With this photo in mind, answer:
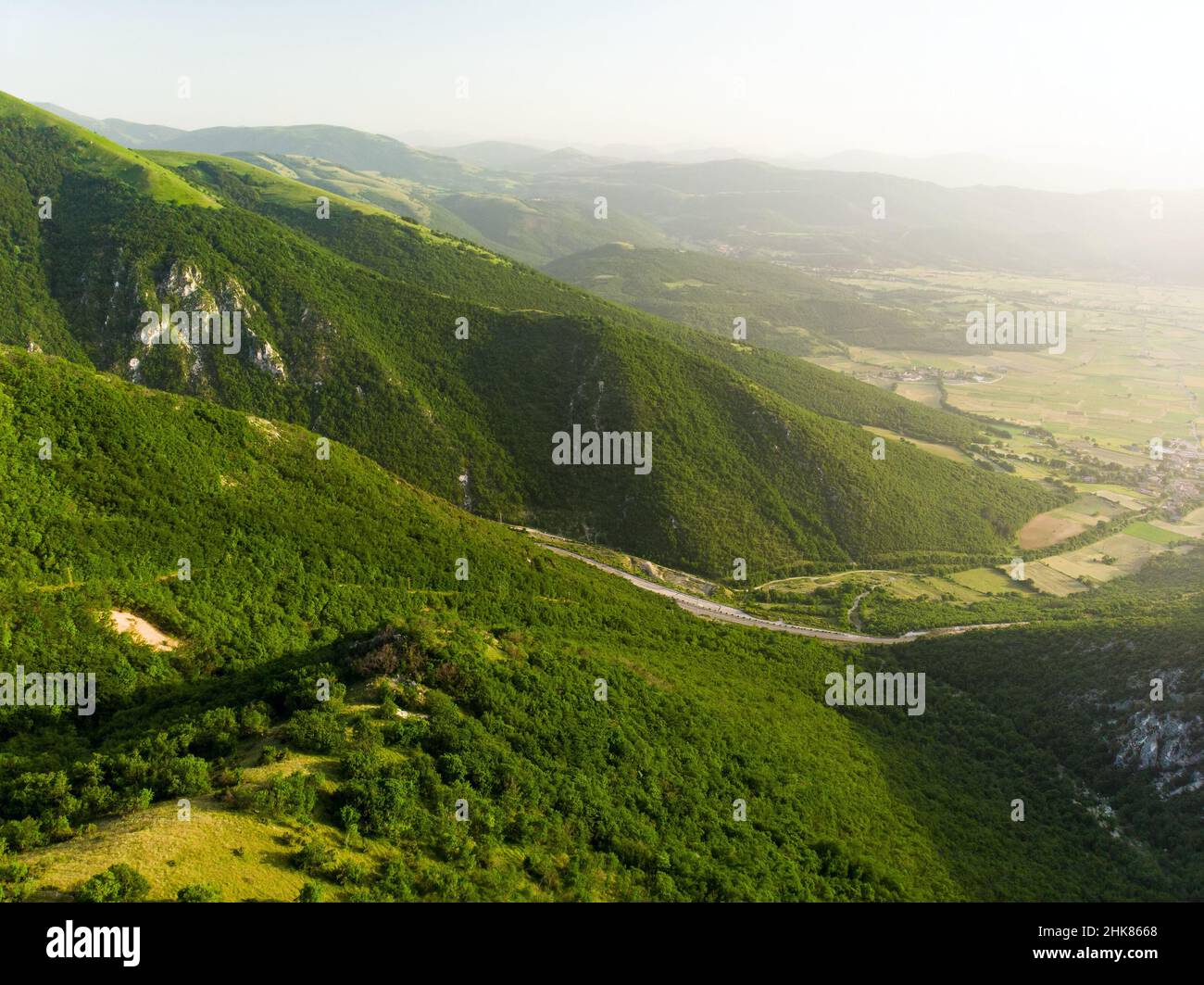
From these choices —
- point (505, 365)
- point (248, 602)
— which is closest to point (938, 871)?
point (248, 602)

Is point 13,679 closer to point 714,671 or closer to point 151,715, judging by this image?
point 151,715

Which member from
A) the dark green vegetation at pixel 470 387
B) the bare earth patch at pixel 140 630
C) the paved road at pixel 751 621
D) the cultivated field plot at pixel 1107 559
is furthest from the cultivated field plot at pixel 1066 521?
the bare earth patch at pixel 140 630

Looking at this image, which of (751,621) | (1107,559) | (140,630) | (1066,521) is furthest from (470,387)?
(1066,521)

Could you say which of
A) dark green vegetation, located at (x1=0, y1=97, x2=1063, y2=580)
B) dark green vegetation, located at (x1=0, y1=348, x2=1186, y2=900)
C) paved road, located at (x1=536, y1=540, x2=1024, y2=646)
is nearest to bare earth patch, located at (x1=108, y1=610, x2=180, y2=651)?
dark green vegetation, located at (x1=0, y1=348, x2=1186, y2=900)

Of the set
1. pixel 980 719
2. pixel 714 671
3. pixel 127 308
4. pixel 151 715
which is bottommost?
pixel 980 719

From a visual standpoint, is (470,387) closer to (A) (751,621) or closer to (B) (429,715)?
(A) (751,621)

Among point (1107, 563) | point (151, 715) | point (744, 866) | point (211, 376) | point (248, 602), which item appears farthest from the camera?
point (1107, 563)
